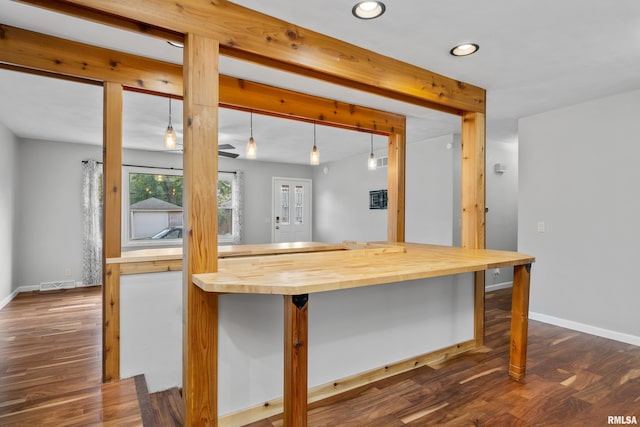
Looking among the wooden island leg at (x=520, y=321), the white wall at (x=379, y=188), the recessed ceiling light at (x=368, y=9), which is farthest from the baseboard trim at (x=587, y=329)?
the recessed ceiling light at (x=368, y=9)

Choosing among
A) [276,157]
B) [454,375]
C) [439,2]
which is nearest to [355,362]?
[454,375]

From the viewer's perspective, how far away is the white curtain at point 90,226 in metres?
5.77

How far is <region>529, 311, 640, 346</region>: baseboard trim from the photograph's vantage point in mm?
3322

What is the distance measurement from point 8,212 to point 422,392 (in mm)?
5715

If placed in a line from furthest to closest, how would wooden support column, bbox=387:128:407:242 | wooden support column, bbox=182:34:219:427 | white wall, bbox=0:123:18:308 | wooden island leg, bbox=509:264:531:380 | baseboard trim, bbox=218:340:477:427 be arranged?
white wall, bbox=0:123:18:308, wooden support column, bbox=387:128:407:242, wooden island leg, bbox=509:264:531:380, baseboard trim, bbox=218:340:477:427, wooden support column, bbox=182:34:219:427

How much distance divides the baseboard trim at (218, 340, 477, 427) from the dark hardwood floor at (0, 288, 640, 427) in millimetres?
50

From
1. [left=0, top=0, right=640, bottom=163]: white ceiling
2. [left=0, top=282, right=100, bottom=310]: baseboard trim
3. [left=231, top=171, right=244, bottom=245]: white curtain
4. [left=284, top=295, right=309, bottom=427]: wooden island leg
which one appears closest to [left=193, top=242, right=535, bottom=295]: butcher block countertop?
[left=284, top=295, right=309, bottom=427]: wooden island leg

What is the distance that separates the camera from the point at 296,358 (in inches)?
61.1

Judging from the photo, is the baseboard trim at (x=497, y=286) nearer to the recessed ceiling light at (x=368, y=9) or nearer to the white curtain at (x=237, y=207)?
the recessed ceiling light at (x=368, y=9)

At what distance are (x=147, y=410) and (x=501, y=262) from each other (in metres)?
2.47

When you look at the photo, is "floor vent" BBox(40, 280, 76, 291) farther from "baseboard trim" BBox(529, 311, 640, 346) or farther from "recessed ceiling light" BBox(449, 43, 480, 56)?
"baseboard trim" BBox(529, 311, 640, 346)

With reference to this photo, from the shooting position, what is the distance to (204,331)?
1811 millimetres

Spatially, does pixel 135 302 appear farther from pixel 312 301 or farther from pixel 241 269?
pixel 312 301

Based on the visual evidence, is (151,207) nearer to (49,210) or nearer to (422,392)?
(49,210)
